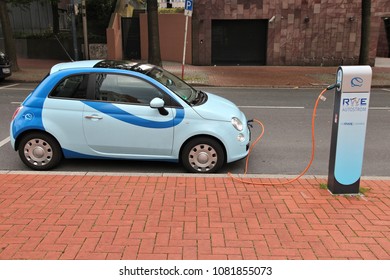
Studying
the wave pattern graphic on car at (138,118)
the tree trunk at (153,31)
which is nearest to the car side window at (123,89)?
the wave pattern graphic on car at (138,118)

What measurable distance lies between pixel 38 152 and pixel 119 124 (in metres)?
1.24

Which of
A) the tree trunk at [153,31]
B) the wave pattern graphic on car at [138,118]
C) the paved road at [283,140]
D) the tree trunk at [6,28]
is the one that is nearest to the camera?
the wave pattern graphic on car at [138,118]

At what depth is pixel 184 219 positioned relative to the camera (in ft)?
12.6

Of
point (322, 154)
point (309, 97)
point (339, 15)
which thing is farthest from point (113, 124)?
point (339, 15)

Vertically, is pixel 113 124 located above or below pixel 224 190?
above

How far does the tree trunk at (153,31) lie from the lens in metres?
16.6

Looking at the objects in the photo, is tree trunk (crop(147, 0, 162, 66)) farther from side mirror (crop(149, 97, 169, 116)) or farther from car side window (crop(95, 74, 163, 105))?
side mirror (crop(149, 97, 169, 116))

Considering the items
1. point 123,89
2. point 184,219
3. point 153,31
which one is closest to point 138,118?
point 123,89

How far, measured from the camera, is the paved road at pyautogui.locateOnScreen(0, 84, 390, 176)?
5695 mm

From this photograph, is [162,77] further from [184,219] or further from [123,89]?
[184,219]

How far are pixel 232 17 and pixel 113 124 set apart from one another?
17.4 m

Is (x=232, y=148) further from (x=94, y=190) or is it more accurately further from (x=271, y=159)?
(x=94, y=190)

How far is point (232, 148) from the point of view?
5.30 m

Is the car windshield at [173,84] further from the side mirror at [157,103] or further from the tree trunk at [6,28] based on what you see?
the tree trunk at [6,28]
